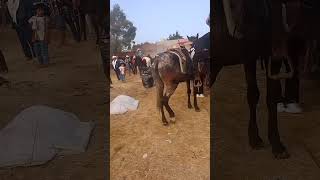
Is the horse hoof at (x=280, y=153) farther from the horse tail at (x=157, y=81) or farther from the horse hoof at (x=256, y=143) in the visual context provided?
the horse tail at (x=157, y=81)

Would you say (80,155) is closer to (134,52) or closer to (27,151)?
(27,151)

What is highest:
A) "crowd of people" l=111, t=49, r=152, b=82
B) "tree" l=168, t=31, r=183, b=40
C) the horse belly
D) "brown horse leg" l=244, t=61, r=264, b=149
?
"tree" l=168, t=31, r=183, b=40

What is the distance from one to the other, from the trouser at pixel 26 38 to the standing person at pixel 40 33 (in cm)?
7

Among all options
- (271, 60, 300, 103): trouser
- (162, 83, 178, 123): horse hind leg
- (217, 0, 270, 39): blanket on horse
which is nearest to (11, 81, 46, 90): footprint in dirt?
(162, 83, 178, 123): horse hind leg

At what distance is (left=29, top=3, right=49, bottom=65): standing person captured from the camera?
5453 mm

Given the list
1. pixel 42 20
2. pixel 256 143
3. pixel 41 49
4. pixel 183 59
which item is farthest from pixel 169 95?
pixel 42 20

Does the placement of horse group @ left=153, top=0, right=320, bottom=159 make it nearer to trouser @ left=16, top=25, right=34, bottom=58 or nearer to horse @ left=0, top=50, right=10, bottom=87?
trouser @ left=16, top=25, right=34, bottom=58

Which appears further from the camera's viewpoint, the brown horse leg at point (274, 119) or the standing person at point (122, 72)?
the brown horse leg at point (274, 119)

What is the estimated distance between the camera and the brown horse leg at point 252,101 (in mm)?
5027

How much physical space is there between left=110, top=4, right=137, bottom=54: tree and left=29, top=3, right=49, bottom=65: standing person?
3.50 ft

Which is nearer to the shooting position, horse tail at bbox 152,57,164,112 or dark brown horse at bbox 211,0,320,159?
horse tail at bbox 152,57,164,112

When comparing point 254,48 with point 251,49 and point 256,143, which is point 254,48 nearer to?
point 251,49

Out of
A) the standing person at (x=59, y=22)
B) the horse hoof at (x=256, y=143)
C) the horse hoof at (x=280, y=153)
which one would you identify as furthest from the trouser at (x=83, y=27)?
the horse hoof at (x=280, y=153)

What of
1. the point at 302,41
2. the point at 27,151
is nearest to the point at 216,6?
the point at 302,41
